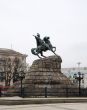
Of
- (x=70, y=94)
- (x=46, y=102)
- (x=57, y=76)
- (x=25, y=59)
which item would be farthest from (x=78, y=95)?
(x=25, y=59)

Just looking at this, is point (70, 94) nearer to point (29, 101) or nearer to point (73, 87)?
point (73, 87)

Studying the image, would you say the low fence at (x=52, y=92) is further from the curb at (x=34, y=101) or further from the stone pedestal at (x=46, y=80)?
the curb at (x=34, y=101)

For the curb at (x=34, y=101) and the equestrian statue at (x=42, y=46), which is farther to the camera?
the equestrian statue at (x=42, y=46)

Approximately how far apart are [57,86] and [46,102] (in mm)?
9443

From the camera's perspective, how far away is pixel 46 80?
129ft

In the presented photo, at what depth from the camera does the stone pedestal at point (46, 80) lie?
37.5m

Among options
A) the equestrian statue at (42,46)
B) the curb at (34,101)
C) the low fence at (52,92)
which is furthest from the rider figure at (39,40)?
the curb at (34,101)

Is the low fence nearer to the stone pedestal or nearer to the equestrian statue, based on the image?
the stone pedestal

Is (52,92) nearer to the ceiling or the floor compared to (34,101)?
nearer to the ceiling

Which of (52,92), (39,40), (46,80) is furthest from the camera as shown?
(39,40)

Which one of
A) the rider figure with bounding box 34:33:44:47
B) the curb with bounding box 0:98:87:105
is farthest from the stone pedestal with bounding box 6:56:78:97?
the curb with bounding box 0:98:87:105

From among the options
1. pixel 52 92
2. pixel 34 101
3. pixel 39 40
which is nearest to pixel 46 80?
pixel 52 92

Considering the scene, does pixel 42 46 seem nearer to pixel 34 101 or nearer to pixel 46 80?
pixel 46 80

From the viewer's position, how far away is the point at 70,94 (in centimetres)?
3784
